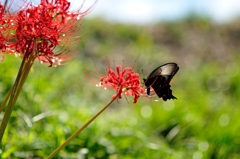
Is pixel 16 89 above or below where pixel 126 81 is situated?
below

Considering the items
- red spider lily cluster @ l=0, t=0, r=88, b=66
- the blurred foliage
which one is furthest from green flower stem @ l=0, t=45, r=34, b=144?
the blurred foliage

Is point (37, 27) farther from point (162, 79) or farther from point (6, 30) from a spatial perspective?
point (162, 79)

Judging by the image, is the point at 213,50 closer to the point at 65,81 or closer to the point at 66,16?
the point at 65,81

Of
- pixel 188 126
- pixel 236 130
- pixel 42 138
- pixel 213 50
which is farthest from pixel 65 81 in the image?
pixel 213 50

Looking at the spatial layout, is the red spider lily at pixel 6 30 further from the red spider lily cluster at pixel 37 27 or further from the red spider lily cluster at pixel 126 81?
the red spider lily cluster at pixel 126 81

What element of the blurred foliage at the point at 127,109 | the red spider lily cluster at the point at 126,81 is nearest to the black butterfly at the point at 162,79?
the red spider lily cluster at the point at 126,81

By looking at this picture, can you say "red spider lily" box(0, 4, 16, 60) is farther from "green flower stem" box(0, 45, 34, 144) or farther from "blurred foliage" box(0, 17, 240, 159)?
"blurred foliage" box(0, 17, 240, 159)

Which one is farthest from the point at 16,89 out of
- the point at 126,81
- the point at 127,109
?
the point at 127,109
